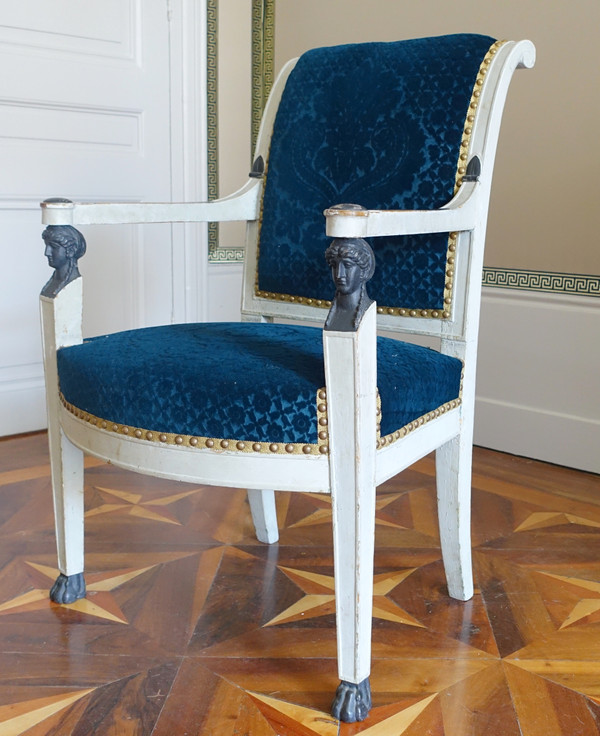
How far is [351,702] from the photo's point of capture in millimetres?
1084

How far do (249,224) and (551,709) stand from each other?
3.05 feet

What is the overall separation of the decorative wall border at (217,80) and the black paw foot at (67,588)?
1622mm

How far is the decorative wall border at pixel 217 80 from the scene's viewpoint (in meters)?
2.73

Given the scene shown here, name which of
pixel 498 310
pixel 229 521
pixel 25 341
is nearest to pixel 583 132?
pixel 498 310

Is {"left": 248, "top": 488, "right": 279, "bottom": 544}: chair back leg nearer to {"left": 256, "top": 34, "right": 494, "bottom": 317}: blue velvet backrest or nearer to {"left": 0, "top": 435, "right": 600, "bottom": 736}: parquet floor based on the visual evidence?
{"left": 0, "top": 435, "right": 600, "bottom": 736}: parquet floor

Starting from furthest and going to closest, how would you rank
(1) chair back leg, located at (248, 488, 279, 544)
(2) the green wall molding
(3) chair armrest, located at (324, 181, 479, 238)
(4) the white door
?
(2) the green wall molding
(4) the white door
(1) chair back leg, located at (248, 488, 279, 544)
(3) chair armrest, located at (324, 181, 479, 238)

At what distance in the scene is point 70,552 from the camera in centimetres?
136

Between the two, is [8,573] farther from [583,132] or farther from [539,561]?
[583,132]

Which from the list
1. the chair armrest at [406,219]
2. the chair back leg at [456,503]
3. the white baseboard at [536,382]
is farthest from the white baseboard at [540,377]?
the chair armrest at [406,219]

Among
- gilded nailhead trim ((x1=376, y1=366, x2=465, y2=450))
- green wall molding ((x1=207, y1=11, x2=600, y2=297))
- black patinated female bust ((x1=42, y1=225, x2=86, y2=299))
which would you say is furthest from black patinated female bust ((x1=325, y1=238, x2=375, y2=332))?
green wall molding ((x1=207, y1=11, x2=600, y2=297))

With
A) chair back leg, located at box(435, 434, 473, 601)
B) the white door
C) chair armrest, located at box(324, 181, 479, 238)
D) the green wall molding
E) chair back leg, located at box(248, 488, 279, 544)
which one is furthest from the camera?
the green wall molding

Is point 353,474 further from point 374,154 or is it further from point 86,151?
point 86,151

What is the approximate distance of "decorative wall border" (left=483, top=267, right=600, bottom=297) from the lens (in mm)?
2100

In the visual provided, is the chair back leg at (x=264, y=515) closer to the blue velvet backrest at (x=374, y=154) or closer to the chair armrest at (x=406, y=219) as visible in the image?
the blue velvet backrest at (x=374, y=154)
